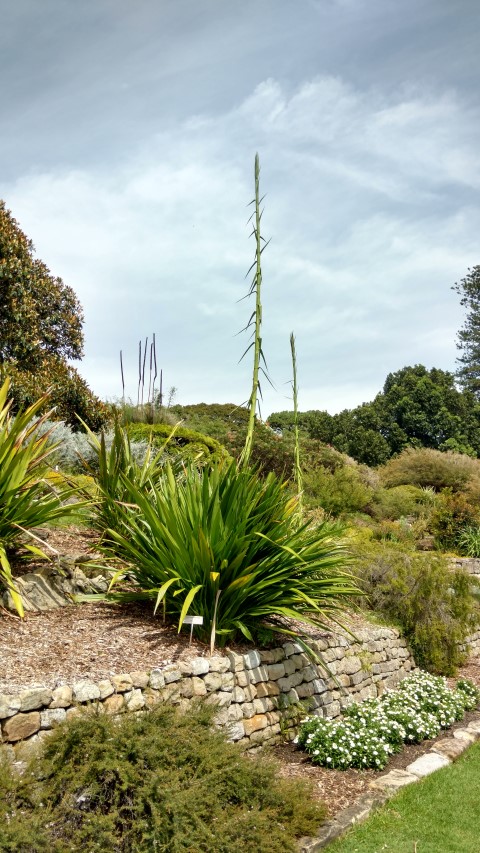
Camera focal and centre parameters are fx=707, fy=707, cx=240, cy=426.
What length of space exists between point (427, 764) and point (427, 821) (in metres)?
1.05

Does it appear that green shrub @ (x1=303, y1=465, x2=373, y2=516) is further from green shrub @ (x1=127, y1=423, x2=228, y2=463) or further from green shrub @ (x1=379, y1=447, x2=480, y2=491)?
green shrub @ (x1=379, y1=447, x2=480, y2=491)

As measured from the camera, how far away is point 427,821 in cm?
511

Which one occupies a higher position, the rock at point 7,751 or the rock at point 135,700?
the rock at point 135,700

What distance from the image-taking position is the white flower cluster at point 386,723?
5857mm

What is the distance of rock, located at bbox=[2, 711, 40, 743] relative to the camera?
4.24 meters

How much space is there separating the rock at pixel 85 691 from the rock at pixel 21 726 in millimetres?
298

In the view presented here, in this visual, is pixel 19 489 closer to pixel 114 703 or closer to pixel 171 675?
pixel 171 675

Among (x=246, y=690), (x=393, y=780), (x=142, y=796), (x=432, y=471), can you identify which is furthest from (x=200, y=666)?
(x=432, y=471)

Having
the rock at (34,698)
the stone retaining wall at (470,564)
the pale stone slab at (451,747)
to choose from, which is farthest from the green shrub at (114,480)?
the stone retaining wall at (470,564)

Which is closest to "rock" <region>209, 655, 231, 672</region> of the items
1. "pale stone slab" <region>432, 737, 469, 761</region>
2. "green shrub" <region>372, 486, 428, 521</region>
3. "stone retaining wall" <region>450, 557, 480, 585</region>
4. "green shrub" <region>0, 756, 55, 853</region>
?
"green shrub" <region>0, 756, 55, 853</region>

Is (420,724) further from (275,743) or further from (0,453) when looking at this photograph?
(0,453)

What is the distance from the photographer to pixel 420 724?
22.6ft

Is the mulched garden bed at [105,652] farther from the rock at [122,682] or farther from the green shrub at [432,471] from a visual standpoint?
the green shrub at [432,471]

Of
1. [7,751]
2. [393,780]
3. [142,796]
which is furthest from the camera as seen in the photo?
[393,780]
